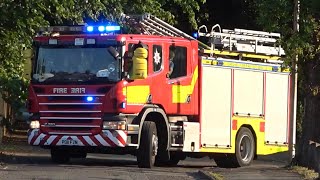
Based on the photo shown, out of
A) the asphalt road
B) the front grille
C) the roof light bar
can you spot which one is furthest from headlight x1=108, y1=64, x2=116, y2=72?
the asphalt road

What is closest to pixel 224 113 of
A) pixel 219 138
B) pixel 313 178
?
pixel 219 138

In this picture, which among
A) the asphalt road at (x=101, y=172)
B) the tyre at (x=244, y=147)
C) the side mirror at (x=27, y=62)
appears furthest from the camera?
the tyre at (x=244, y=147)

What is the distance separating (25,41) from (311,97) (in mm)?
7427

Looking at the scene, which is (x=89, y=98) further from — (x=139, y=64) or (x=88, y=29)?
(x=88, y=29)

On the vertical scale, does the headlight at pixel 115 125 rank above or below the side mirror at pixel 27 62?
below

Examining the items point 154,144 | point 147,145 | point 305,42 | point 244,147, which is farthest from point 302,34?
point 147,145

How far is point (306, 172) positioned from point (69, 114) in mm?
5429

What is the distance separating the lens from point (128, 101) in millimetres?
17828

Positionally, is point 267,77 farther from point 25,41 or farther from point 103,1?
point 25,41

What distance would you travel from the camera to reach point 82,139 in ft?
59.2

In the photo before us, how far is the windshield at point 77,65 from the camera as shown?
1783cm

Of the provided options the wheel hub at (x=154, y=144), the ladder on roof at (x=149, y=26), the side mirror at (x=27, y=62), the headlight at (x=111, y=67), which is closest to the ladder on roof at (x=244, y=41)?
the ladder on roof at (x=149, y=26)

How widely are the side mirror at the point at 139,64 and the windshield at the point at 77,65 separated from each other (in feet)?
1.23

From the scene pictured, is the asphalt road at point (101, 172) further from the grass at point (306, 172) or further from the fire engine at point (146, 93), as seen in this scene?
the fire engine at point (146, 93)
